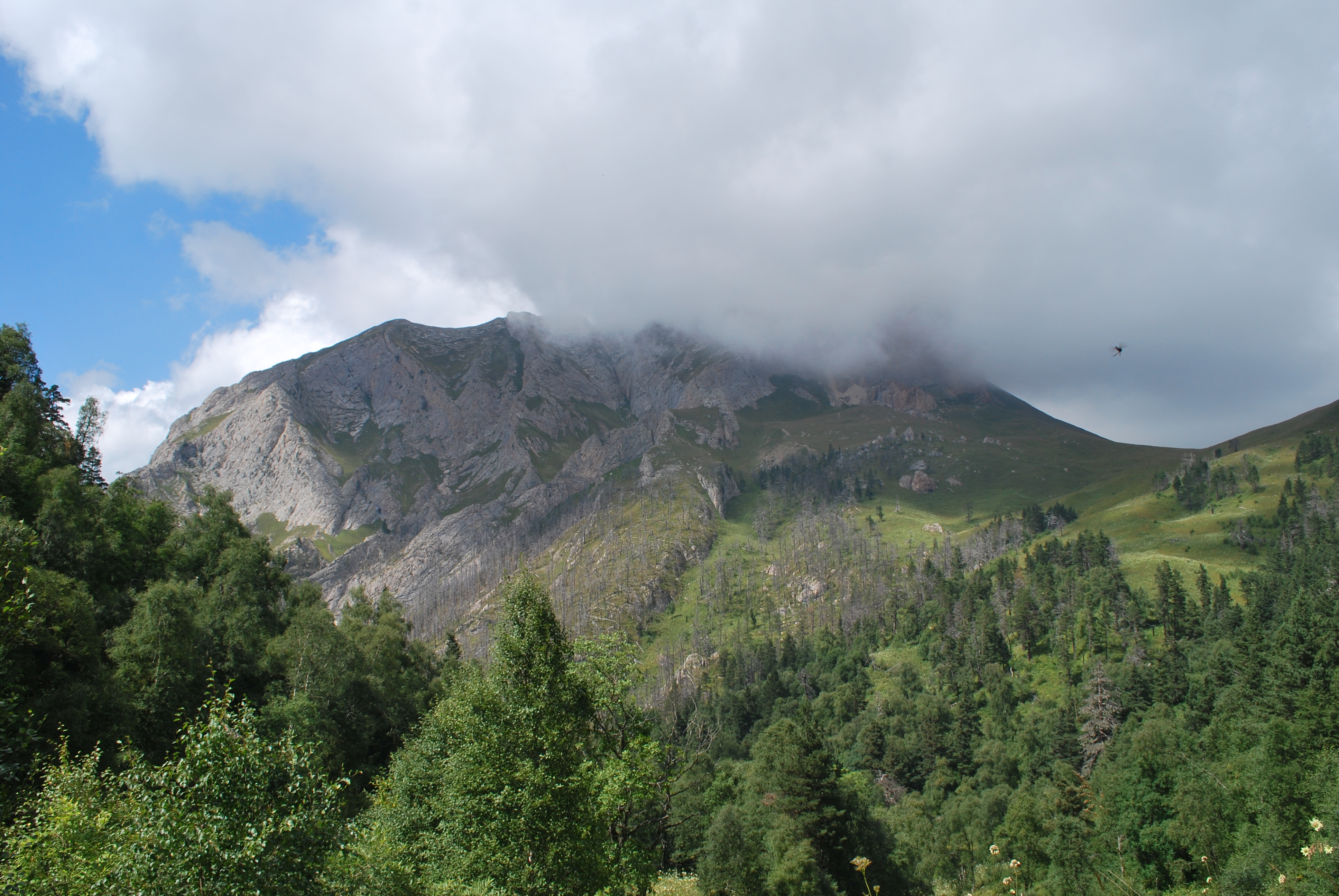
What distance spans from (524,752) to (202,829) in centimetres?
1005

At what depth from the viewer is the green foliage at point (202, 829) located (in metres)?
17.8

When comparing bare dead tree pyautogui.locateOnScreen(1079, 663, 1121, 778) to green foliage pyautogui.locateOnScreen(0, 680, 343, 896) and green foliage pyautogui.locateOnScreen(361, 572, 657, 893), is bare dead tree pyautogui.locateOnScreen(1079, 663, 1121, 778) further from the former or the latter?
green foliage pyautogui.locateOnScreen(0, 680, 343, 896)

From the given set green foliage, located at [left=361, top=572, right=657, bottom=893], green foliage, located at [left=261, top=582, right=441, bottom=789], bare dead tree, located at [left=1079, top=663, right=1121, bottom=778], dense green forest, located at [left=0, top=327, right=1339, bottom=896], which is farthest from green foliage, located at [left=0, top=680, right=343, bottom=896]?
bare dead tree, located at [left=1079, top=663, right=1121, bottom=778]

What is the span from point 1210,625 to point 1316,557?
45.3 metres

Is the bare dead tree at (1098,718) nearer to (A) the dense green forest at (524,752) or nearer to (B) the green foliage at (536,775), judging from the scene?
(A) the dense green forest at (524,752)

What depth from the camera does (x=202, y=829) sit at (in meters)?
18.2

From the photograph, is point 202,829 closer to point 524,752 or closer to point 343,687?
point 524,752

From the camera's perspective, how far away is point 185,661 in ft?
166

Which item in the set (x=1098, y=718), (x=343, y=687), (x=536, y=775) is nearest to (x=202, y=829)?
(x=536, y=775)

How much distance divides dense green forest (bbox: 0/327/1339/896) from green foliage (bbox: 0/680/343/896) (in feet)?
0.29

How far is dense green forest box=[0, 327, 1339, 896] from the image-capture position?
20938 millimetres

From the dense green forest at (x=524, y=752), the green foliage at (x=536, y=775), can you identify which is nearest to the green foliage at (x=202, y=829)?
the dense green forest at (x=524, y=752)

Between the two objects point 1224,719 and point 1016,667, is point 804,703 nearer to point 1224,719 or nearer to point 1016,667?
point 1016,667

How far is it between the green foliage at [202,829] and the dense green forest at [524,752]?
9 cm
